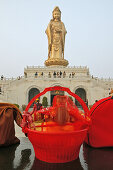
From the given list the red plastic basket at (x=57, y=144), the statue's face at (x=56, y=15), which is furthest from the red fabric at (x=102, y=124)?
the statue's face at (x=56, y=15)

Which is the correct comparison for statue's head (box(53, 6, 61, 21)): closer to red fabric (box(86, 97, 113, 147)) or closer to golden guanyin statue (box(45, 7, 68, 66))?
golden guanyin statue (box(45, 7, 68, 66))

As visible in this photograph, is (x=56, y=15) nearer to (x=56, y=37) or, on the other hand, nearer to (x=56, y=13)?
(x=56, y=13)

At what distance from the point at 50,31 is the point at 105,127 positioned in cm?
3073

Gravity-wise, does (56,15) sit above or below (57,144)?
above

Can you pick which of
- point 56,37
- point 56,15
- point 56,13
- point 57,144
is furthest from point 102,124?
point 56,13

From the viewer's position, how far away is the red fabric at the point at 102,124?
274cm

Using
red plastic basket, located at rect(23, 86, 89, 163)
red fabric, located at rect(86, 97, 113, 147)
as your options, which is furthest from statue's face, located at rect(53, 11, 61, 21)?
red plastic basket, located at rect(23, 86, 89, 163)

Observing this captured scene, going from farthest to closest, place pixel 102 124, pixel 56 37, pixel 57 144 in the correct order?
pixel 56 37 → pixel 102 124 → pixel 57 144

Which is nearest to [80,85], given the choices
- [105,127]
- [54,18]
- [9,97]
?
[9,97]

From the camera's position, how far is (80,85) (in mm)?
23438

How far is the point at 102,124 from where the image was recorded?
2.79 meters

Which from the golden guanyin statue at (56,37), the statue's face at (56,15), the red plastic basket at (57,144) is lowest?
the red plastic basket at (57,144)

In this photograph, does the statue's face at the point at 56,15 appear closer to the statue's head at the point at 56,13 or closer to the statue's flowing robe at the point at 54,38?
the statue's head at the point at 56,13

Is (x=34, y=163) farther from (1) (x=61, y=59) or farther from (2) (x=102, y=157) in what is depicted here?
(1) (x=61, y=59)
